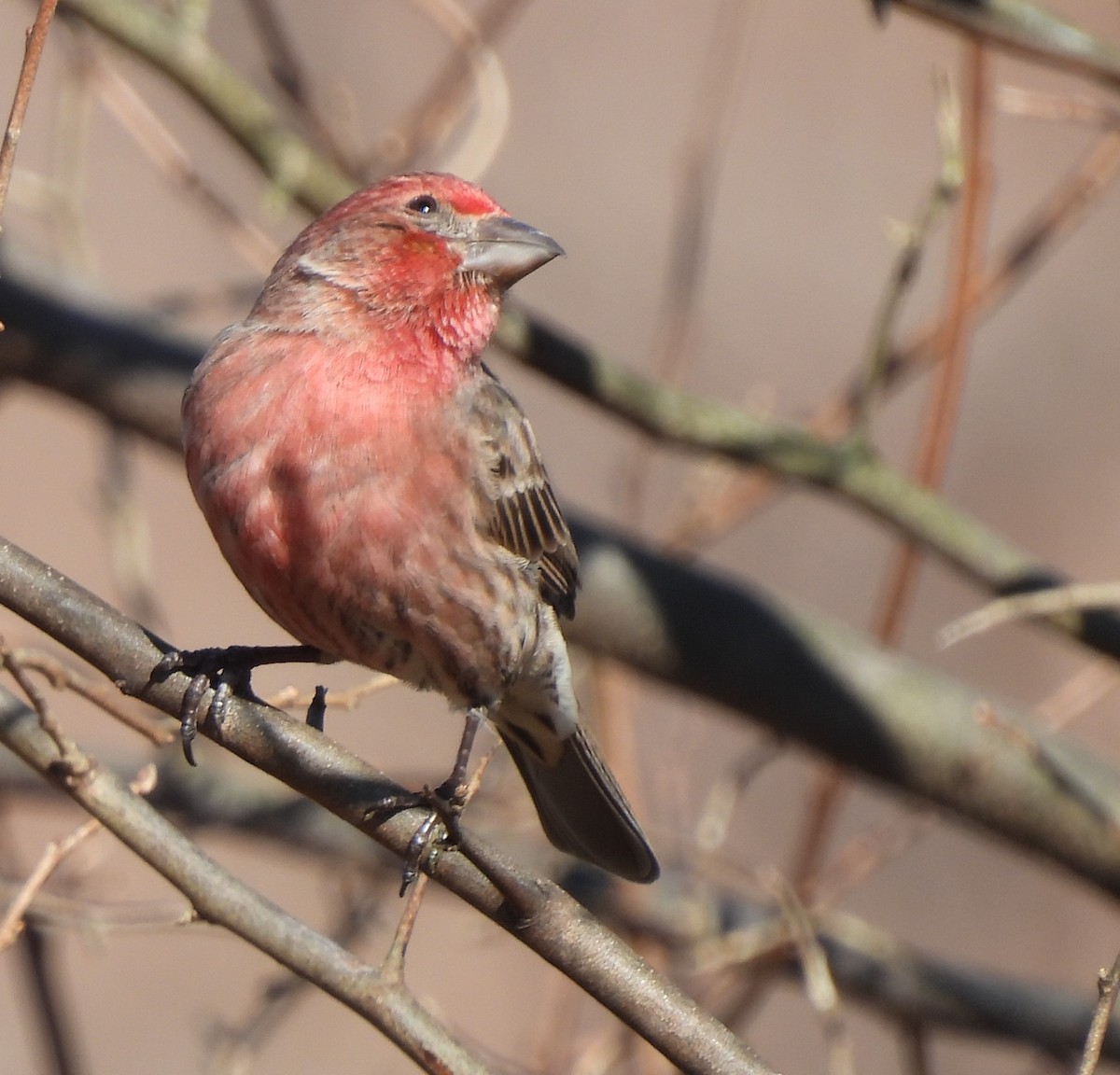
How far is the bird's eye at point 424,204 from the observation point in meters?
4.38

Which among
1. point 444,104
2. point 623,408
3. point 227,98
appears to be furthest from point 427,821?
point 444,104

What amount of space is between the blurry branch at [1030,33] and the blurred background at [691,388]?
3324 mm

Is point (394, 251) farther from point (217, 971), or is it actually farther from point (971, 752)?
point (217, 971)

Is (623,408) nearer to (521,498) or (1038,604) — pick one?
(521,498)

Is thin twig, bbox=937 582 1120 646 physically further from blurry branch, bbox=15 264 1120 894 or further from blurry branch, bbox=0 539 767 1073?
blurry branch, bbox=0 539 767 1073

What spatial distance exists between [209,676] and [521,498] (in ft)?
3.89

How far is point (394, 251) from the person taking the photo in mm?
4324

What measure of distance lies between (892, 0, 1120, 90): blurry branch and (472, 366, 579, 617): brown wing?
1.38 meters

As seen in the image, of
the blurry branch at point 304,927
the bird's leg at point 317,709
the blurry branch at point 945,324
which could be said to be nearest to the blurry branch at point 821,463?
the blurry branch at point 945,324

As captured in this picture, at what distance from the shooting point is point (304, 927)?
3234 mm

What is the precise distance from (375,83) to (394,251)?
6.37 meters

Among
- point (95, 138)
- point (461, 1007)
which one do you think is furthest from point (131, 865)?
point (95, 138)

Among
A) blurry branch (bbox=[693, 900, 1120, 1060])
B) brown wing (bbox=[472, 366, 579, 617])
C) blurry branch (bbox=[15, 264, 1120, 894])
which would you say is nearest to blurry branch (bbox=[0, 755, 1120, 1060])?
blurry branch (bbox=[693, 900, 1120, 1060])

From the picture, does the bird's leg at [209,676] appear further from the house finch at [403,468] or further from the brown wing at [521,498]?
the brown wing at [521,498]
